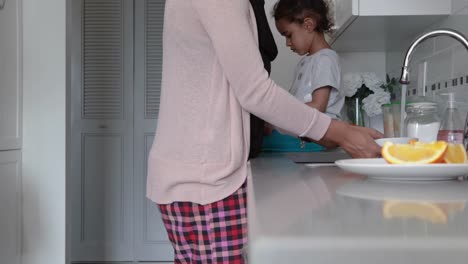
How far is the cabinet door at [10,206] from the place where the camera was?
1731 millimetres

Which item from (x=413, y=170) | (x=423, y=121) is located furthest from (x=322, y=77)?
(x=413, y=170)

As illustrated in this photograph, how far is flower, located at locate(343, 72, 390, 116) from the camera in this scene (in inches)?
76.7

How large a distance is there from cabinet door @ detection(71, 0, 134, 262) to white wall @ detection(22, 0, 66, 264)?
4.22 ft

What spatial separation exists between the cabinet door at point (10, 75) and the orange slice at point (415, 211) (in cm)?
159

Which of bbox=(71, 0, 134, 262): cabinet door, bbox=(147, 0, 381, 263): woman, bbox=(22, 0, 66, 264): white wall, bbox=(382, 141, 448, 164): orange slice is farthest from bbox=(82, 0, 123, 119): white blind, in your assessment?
bbox=(382, 141, 448, 164): orange slice

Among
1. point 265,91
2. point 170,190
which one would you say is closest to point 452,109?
point 265,91

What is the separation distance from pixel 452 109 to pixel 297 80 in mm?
849

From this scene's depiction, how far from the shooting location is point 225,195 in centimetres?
94

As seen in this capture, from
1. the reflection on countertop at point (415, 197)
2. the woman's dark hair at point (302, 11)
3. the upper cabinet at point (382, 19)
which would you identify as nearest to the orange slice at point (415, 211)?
the reflection on countertop at point (415, 197)

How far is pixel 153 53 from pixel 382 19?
1.95 meters

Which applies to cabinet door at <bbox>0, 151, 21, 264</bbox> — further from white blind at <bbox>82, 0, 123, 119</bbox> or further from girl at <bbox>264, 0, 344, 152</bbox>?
white blind at <bbox>82, 0, 123, 119</bbox>

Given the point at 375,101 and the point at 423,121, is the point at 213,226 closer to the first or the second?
the point at 423,121

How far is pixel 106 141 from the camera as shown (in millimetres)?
3209

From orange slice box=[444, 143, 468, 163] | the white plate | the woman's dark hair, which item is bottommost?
the white plate
